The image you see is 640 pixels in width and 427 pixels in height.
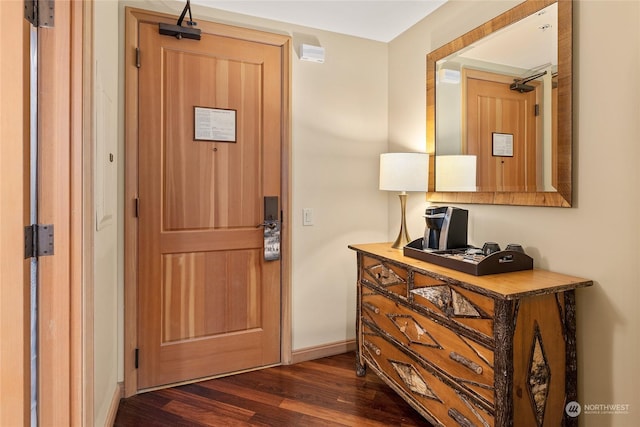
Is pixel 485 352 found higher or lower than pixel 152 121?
lower

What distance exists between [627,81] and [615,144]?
9.5 inches

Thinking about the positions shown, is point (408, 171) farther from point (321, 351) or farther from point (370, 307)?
point (321, 351)

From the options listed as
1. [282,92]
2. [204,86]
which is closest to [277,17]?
[282,92]

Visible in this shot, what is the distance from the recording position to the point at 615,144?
1.42 meters

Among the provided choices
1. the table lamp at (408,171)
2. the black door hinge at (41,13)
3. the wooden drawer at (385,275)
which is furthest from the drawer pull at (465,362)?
the black door hinge at (41,13)

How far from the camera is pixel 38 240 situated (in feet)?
3.85

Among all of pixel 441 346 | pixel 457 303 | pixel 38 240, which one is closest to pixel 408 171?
pixel 457 303

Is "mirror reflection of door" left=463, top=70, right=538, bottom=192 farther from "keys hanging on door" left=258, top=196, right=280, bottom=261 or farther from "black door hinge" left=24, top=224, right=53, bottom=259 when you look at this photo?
"black door hinge" left=24, top=224, right=53, bottom=259

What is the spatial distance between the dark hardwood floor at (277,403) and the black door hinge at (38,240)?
1239mm

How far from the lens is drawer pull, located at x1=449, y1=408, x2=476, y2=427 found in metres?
1.49

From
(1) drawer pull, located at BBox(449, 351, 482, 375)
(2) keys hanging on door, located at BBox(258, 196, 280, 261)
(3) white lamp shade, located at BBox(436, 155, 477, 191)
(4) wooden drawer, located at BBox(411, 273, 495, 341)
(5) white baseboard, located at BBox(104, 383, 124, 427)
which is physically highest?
(3) white lamp shade, located at BBox(436, 155, 477, 191)

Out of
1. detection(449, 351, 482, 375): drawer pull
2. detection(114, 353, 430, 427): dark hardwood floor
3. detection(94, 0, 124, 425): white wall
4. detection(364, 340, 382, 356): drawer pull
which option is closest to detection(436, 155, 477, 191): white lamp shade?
detection(449, 351, 482, 375): drawer pull

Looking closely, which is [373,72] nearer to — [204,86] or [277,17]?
[277,17]

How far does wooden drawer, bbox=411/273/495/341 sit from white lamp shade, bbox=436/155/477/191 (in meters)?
0.71
